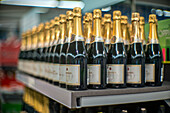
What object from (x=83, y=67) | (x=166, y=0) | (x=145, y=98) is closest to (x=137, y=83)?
(x=145, y=98)

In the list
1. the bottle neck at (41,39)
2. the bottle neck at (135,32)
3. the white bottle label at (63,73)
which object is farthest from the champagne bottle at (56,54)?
the bottle neck at (135,32)

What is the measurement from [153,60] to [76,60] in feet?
1.67

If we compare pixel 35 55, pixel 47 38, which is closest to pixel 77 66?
pixel 47 38

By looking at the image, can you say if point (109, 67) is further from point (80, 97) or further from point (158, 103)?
point (158, 103)

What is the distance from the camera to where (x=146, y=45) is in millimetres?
1340

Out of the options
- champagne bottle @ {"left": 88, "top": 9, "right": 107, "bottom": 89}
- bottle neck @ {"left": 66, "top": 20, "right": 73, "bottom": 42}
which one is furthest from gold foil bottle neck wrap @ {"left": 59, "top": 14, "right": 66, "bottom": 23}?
champagne bottle @ {"left": 88, "top": 9, "right": 107, "bottom": 89}

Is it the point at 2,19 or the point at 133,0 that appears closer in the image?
the point at 133,0

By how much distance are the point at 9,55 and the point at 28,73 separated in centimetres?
232

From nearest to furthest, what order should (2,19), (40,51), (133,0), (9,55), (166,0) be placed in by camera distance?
(166,0), (133,0), (40,51), (9,55), (2,19)

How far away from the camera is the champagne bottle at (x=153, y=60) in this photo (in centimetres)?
120

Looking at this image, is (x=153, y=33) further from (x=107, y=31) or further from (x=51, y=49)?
(x=51, y=49)

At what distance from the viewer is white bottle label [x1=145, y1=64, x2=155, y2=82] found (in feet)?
3.91

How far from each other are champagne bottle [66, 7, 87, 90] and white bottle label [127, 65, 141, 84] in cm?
26

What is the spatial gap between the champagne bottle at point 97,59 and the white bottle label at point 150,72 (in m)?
0.28
